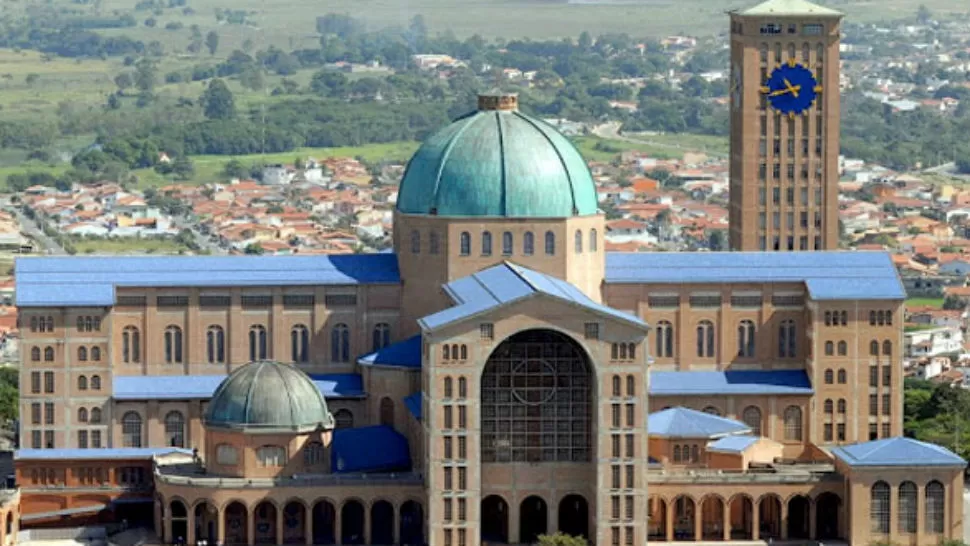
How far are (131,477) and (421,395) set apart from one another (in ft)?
38.5

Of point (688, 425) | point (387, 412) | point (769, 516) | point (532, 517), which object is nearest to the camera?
point (532, 517)

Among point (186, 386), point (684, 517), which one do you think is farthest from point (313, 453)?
point (684, 517)

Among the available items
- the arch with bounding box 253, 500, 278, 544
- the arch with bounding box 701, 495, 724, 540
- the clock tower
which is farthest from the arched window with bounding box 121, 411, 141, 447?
the clock tower

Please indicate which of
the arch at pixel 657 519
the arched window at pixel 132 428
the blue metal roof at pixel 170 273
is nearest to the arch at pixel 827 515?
the arch at pixel 657 519

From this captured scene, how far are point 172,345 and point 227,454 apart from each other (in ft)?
33.3

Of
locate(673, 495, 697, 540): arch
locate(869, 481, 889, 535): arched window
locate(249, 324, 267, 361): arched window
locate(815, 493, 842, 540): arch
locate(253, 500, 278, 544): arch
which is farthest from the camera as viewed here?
locate(249, 324, 267, 361): arched window

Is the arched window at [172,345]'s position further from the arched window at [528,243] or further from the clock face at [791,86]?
the clock face at [791,86]

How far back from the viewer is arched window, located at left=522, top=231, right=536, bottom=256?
13062 centimetres

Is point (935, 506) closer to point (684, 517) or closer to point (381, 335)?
point (684, 517)

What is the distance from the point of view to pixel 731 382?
134 metres

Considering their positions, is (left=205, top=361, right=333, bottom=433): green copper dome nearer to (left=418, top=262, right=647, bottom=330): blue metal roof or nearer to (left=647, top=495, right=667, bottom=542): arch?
(left=418, top=262, right=647, bottom=330): blue metal roof

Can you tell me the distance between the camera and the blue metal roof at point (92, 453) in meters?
129

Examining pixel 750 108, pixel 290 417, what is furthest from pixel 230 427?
pixel 750 108

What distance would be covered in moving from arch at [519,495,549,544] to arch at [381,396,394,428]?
7800 mm
